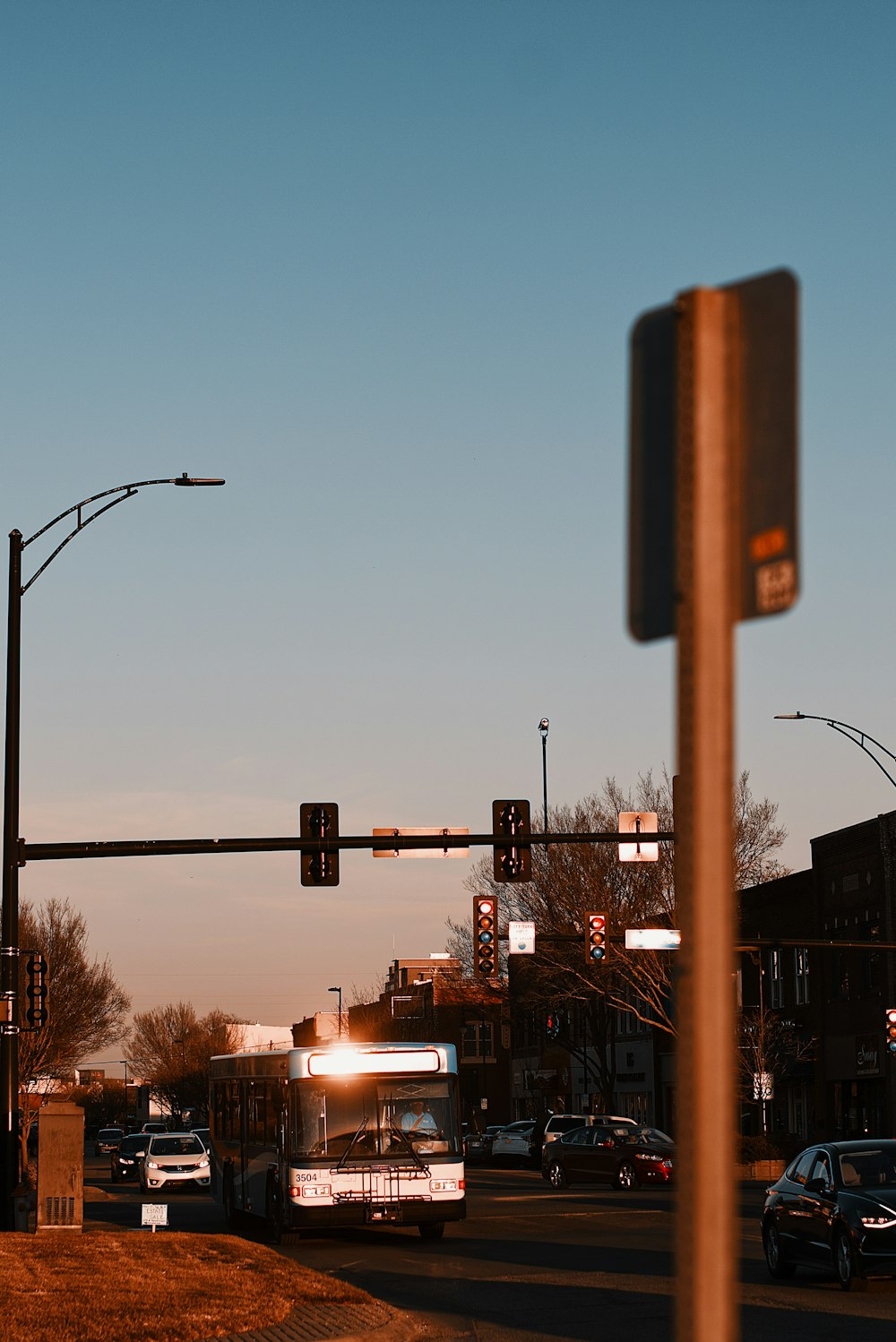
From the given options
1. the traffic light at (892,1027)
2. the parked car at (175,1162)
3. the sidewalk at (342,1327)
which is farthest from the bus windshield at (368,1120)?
the parked car at (175,1162)

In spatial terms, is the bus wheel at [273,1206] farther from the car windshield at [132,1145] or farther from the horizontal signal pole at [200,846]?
the car windshield at [132,1145]

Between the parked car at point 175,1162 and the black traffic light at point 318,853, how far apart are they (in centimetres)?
1941

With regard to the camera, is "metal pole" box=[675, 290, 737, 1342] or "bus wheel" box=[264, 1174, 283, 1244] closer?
"metal pole" box=[675, 290, 737, 1342]

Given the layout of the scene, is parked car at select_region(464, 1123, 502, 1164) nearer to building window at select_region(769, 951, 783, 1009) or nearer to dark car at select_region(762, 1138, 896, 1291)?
building window at select_region(769, 951, 783, 1009)

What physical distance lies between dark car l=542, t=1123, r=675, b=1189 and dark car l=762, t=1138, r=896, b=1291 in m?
23.2

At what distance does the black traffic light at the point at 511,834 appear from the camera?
94.9 feet

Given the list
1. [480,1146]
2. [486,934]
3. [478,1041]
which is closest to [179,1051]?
A: [478,1041]

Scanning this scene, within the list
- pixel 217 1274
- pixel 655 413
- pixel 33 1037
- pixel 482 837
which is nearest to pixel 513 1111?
pixel 33 1037

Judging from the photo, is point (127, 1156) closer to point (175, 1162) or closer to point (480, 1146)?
point (175, 1162)

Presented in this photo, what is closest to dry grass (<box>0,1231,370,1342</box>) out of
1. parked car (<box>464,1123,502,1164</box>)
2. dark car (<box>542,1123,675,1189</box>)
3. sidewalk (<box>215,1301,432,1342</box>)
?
sidewalk (<box>215,1301,432,1342</box>)

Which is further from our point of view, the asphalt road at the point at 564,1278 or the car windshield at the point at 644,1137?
the car windshield at the point at 644,1137

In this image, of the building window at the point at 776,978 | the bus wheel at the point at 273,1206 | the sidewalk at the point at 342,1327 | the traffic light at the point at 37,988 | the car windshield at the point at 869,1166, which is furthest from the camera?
the building window at the point at 776,978

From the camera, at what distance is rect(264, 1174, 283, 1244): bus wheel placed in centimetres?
2631

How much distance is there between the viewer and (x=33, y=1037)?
68.7 m
